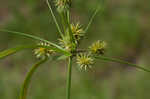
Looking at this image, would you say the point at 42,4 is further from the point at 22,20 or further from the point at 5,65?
the point at 5,65

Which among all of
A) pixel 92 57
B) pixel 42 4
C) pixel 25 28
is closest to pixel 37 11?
pixel 42 4

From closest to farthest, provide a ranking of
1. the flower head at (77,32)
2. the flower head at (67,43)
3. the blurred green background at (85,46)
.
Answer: the flower head at (67,43) < the flower head at (77,32) < the blurred green background at (85,46)

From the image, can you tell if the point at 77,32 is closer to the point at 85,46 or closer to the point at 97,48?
the point at 97,48

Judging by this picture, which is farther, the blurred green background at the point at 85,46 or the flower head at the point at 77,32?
the blurred green background at the point at 85,46

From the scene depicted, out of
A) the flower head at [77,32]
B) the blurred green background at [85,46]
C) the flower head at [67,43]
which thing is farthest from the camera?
the blurred green background at [85,46]

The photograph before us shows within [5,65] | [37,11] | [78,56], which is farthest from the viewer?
[37,11]

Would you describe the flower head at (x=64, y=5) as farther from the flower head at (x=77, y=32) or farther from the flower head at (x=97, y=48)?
the flower head at (x=97, y=48)

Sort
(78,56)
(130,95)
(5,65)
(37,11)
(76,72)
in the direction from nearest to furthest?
(78,56)
(130,95)
(76,72)
(5,65)
(37,11)

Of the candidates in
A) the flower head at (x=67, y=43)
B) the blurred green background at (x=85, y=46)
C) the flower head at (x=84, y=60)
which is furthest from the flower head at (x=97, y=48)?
the blurred green background at (x=85, y=46)
